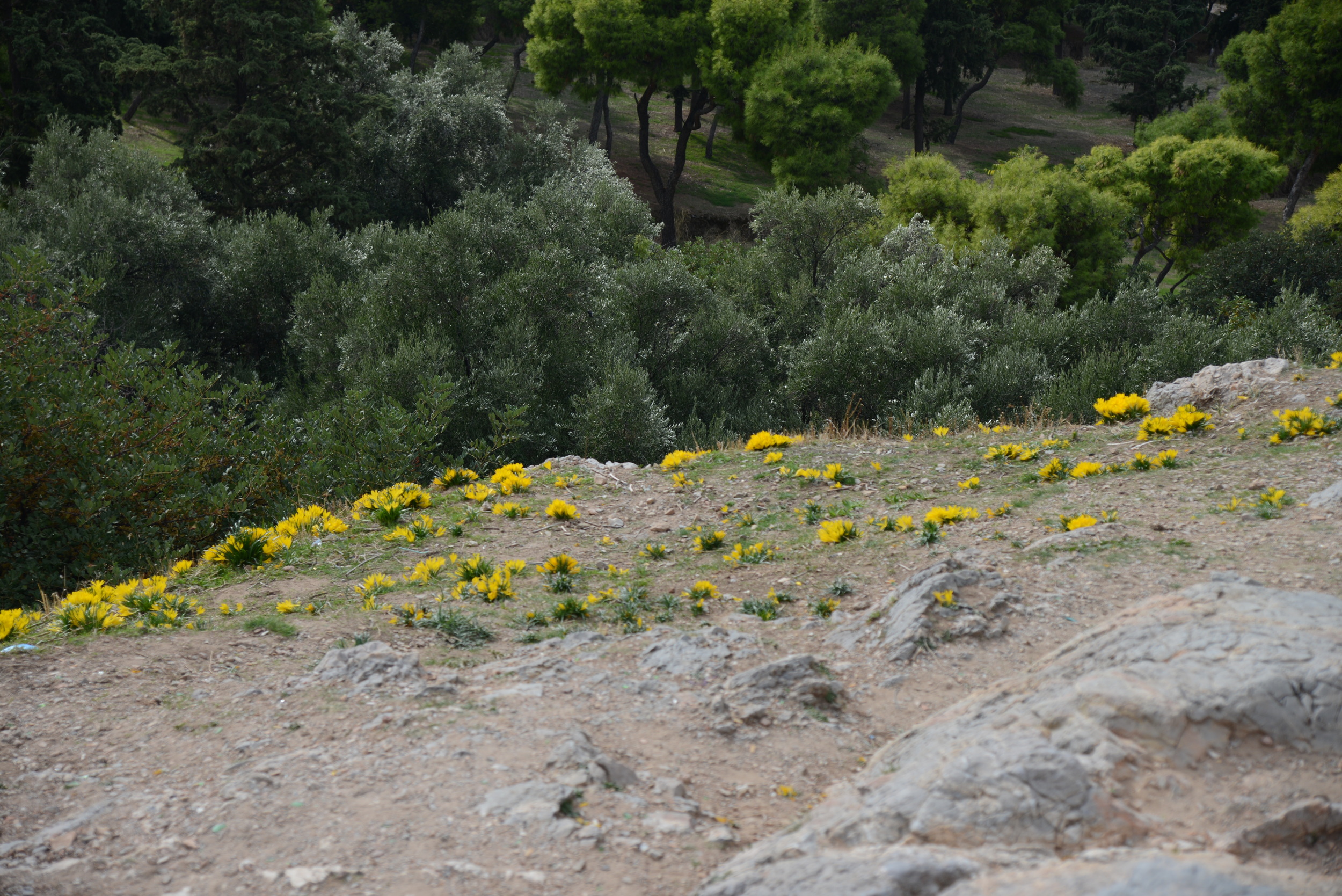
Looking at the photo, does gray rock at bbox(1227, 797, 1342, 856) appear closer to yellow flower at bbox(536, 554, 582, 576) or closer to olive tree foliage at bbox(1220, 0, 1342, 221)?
yellow flower at bbox(536, 554, 582, 576)

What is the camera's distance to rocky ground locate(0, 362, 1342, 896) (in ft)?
8.47

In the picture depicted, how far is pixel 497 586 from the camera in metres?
5.59

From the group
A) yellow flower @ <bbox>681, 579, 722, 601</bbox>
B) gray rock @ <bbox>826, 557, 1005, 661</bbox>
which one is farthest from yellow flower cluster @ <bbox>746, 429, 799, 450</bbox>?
gray rock @ <bbox>826, 557, 1005, 661</bbox>

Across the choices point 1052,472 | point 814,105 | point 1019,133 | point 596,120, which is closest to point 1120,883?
point 1052,472

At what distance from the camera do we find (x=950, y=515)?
20.8 ft

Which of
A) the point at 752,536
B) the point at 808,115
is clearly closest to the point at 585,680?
the point at 752,536

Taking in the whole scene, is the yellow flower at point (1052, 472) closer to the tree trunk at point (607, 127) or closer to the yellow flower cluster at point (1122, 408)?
the yellow flower cluster at point (1122, 408)

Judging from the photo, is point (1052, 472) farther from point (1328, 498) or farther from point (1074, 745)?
point (1074, 745)

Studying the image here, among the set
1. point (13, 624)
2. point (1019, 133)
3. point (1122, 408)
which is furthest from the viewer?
point (1019, 133)

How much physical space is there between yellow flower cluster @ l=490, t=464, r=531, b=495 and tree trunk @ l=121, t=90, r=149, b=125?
2433 cm

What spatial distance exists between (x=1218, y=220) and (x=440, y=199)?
Answer: 95.7ft

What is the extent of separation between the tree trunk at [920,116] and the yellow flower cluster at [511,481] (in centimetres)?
4112

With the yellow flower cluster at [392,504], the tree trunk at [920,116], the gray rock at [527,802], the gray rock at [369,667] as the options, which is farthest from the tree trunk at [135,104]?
the tree trunk at [920,116]

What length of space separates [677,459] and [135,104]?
3052 centimetres
